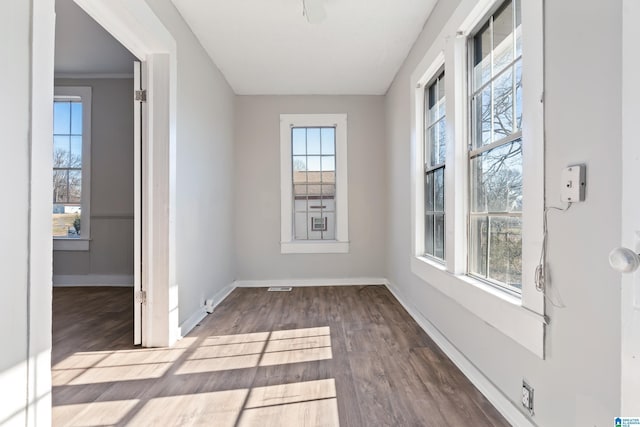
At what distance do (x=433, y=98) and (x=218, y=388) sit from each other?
2820 mm

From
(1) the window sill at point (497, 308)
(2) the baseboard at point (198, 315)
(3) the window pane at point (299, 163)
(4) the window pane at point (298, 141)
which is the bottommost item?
(2) the baseboard at point (198, 315)

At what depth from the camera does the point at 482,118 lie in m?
2.10

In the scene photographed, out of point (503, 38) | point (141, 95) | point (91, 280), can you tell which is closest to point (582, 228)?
point (503, 38)

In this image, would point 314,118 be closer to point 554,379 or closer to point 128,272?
point 128,272

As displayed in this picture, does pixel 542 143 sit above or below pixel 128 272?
above

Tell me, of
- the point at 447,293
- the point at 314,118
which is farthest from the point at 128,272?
the point at 447,293

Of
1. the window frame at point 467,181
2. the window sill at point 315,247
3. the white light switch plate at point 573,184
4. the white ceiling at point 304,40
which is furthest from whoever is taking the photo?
the window sill at point 315,247

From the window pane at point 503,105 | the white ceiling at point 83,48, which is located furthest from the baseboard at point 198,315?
the white ceiling at point 83,48

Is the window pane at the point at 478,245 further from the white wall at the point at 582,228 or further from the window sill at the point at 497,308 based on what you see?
the white wall at the point at 582,228

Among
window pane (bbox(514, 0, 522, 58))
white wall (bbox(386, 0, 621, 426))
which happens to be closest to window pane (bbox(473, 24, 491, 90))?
window pane (bbox(514, 0, 522, 58))

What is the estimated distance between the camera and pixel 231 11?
2.75 m

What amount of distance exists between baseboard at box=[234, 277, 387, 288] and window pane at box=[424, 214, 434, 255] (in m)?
1.66

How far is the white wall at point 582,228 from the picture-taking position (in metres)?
1.06

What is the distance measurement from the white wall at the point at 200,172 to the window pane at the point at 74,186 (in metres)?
2.22
